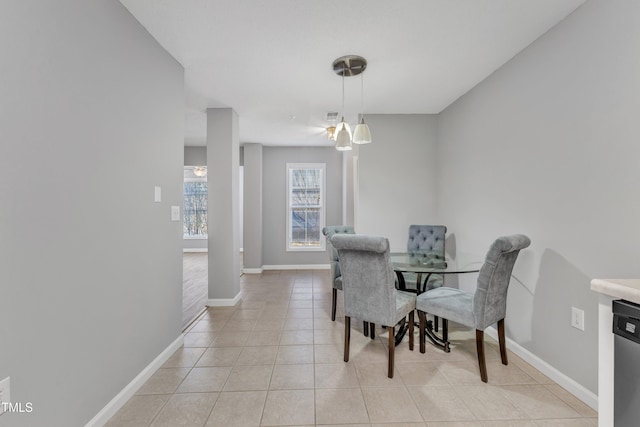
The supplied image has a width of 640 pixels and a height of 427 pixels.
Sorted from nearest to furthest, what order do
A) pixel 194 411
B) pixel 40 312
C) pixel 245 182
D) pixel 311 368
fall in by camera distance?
pixel 40 312
pixel 194 411
pixel 311 368
pixel 245 182

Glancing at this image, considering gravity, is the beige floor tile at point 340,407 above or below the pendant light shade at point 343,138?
below

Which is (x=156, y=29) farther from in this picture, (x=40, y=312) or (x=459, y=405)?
(x=459, y=405)

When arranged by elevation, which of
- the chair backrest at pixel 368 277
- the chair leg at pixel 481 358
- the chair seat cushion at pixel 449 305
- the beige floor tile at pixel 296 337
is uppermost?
the chair backrest at pixel 368 277

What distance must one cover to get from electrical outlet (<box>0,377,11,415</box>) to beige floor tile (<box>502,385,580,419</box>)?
2566 millimetres

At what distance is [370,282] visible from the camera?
2.14 meters

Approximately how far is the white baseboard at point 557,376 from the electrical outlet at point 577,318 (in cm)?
37

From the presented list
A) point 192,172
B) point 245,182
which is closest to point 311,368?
point 245,182

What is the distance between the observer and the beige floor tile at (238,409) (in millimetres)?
1661

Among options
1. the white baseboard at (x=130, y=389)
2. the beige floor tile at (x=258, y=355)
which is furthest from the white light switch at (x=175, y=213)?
the beige floor tile at (x=258, y=355)

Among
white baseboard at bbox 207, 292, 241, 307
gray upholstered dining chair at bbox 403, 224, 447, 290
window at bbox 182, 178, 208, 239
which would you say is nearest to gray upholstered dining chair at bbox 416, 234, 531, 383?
gray upholstered dining chair at bbox 403, 224, 447, 290

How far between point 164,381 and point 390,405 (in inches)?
61.9

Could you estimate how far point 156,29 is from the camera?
2080mm

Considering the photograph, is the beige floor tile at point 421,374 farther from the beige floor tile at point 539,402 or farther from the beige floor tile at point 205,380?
the beige floor tile at point 205,380

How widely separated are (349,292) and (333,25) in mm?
1943
